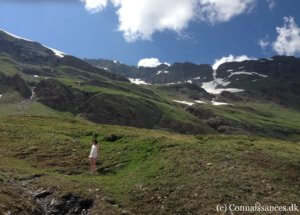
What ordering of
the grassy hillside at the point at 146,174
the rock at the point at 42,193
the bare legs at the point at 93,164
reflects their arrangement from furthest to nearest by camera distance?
1. the bare legs at the point at 93,164
2. the rock at the point at 42,193
3. the grassy hillside at the point at 146,174

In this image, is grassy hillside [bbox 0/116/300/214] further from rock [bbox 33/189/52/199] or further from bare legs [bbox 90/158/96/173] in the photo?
bare legs [bbox 90/158/96/173]

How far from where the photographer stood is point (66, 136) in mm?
49844

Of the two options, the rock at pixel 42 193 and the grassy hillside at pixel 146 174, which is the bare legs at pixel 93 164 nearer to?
the grassy hillside at pixel 146 174

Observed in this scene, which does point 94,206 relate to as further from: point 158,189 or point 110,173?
point 110,173

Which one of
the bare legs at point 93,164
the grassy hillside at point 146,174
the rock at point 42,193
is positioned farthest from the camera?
the bare legs at point 93,164

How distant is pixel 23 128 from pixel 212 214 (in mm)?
31902

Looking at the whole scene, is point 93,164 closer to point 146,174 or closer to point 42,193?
point 146,174

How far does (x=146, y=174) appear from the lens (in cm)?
3475

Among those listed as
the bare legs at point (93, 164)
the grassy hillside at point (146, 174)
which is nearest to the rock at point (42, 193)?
the grassy hillside at point (146, 174)

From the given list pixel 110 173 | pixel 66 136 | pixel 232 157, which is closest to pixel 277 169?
pixel 232 157

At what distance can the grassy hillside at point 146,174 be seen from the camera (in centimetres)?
2955

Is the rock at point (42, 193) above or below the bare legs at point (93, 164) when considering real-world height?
below

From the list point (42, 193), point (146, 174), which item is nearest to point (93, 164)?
point (146, 174)

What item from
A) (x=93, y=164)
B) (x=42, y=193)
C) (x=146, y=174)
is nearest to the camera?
(x=42, y=193)
